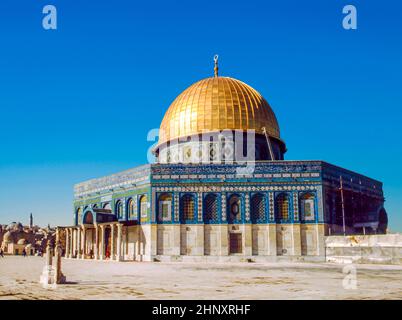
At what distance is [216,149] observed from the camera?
114ft

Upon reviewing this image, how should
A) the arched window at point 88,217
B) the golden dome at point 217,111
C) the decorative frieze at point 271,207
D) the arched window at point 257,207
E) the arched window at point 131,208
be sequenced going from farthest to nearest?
the arched window at point 88,217, the golden dome at point 217,111, the arched window at point 131,208, the arched window at point 257,207, the decorative frieze at point 271,207

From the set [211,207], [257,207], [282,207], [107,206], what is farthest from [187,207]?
[107,206]

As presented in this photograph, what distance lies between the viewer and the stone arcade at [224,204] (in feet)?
102

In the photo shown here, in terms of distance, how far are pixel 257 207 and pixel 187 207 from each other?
4.89m

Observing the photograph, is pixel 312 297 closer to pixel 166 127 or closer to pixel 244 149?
pixel 244 149

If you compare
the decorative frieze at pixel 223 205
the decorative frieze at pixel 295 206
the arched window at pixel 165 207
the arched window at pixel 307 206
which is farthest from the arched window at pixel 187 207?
→ the arched window at pixel 307 206

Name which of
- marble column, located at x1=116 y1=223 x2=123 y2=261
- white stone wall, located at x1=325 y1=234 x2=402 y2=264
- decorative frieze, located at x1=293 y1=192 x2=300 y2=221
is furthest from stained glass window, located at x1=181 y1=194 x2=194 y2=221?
white stone wall, located at x1=325 y1=234 x2=402 y2=264

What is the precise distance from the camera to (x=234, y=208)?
105 ft

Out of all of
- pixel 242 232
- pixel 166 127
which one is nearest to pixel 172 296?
pixel 242 232

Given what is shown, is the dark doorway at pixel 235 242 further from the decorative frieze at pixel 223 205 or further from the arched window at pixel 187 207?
the arched window at pixel 187 207

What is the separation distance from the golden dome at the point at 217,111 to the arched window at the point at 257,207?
6199 millimetres

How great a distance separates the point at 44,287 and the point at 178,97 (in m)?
27.9

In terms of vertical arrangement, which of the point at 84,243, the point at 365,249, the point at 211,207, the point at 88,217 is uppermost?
the point at 211,207

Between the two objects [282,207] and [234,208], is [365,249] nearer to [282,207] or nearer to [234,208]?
[282,207]
